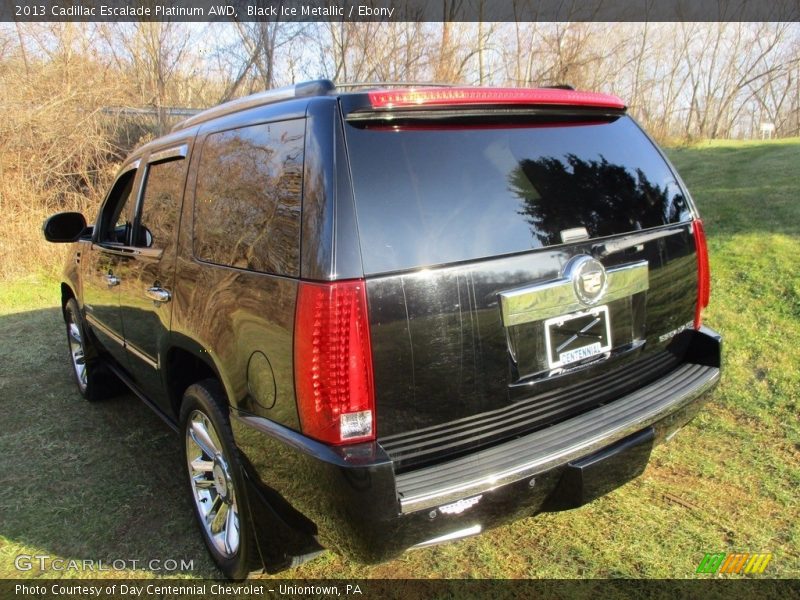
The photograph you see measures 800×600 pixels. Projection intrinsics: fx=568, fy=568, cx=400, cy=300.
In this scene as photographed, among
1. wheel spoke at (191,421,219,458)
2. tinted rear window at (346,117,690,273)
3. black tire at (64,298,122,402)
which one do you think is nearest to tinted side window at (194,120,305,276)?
tinted rear window at (346,117,690,273)

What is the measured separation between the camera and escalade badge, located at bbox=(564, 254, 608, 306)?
212cm

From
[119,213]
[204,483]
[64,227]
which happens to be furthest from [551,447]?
[64,227]

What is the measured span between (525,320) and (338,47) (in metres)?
17.3

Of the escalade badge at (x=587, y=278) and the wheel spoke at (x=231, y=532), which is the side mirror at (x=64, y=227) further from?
the escalade badge at (x=587, y=278)

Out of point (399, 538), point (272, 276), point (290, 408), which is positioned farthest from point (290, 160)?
point (399, 538)

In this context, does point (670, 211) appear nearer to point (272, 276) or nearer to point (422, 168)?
point (422, 168)

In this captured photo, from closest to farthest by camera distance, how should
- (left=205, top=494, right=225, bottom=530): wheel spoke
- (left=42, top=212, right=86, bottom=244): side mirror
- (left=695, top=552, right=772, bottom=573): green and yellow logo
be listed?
(left=695, top=552, right=772, bottom=573): green and yellow logo → (left=205, top=494, right=225, bottom=530): wheel spoke → (left=42, top=212, right=86, bottom=244): side mirror

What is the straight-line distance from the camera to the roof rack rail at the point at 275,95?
81.7 inches

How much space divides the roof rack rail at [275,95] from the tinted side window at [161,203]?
292 millimetres

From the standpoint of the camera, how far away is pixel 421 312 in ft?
6.14

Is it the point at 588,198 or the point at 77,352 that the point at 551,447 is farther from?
the point at 77,352

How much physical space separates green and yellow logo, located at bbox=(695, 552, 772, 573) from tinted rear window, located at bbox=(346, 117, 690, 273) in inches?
57.1

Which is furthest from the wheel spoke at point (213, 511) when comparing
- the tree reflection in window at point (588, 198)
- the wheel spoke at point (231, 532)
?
the tree reflection in window at point (588, 198)

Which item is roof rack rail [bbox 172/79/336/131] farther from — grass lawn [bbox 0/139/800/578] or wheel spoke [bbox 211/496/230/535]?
grass lawn [bbox 0/139/800/578]
